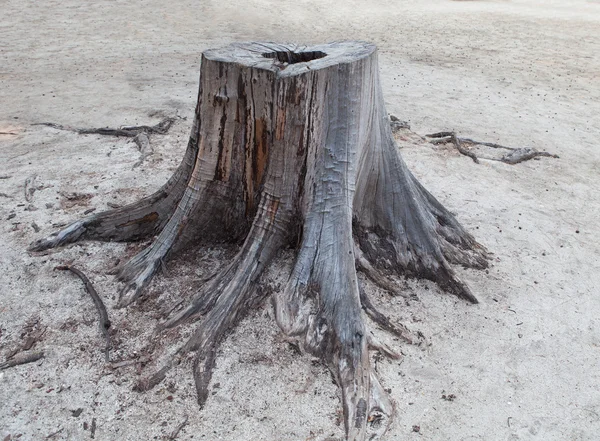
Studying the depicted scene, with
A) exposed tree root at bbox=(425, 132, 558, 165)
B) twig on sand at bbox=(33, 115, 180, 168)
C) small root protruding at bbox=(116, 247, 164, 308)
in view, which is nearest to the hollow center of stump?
small root protruding at bbox=(116, 247, 164, 308)

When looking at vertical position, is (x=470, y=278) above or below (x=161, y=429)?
above

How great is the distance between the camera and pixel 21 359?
275 centimetres

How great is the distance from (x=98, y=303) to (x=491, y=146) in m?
4.74

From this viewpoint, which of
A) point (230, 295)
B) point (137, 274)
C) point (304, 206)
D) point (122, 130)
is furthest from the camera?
point (122, 130)

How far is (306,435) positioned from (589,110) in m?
7.12

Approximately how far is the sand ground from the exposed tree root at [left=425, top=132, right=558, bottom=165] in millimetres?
112

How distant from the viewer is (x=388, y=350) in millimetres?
2824

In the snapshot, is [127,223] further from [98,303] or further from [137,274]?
[98,303]

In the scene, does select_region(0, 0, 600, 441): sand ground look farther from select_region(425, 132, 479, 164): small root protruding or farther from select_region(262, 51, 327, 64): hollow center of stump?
select_region(262, 51, 327, 64): hollow center of stump

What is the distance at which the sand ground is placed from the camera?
2.52m

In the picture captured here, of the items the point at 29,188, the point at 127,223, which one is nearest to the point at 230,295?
the point at 127,223

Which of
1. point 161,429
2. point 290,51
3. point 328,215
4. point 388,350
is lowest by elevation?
point 161,429

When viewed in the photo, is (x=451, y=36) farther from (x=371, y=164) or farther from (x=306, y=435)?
(x=306, y=435)

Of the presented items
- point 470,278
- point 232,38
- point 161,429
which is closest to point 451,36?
point 232,38
